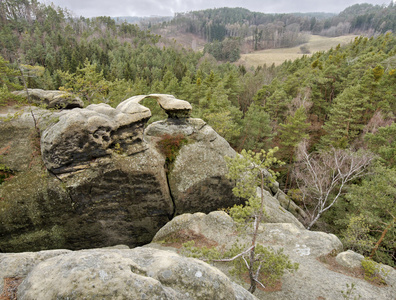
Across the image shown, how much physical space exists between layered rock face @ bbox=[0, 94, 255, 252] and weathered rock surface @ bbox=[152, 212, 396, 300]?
2.39m

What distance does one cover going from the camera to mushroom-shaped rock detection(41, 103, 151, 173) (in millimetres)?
12922

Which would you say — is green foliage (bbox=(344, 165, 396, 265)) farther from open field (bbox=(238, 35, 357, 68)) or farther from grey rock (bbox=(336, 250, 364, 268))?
open field (bbox=(238, 35, 357, 68))

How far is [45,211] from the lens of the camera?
1313 centimetres

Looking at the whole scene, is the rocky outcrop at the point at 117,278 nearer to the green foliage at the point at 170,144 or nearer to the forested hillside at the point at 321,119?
the green foliage at the point at 170,144

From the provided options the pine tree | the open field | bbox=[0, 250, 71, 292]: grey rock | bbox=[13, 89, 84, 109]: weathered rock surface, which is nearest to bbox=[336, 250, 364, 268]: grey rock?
bbox=[0, 250, 71, 292]: grey rock

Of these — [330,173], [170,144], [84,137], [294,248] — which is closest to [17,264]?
[84,137]

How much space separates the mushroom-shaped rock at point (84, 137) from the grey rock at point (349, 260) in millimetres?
14285

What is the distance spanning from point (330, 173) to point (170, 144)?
59.5 ft

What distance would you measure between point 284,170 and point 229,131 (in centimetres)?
919

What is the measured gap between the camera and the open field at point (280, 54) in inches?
4835

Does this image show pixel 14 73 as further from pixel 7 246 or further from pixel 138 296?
pixel 138 296

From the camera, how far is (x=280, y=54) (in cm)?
14012

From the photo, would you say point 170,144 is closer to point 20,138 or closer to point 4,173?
point 20,138

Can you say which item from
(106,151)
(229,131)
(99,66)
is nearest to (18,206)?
(106,151)
